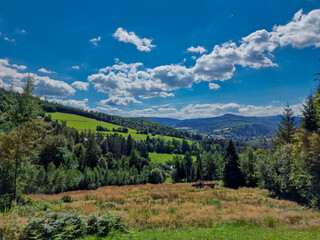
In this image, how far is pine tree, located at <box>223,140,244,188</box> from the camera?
40219mm

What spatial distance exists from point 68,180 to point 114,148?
55.2 m

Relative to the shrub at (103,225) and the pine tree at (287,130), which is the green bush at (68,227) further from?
the pine tree at (287,130)

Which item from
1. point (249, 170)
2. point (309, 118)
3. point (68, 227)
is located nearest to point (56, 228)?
point (68, 227)

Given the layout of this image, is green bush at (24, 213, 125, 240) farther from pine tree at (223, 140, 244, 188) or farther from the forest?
pine tree at (223, 140, 244, 188)

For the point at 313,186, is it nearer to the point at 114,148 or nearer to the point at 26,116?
the point at 26,116

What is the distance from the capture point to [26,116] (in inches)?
608

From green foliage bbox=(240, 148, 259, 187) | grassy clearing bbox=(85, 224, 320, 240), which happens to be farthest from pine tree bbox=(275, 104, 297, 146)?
grassy clearing bbox=(85, 224, 320, 240)

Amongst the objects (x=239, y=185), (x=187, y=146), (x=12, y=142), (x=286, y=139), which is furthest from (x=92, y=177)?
(x=187, y=146)

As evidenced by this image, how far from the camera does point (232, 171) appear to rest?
40.7 metres

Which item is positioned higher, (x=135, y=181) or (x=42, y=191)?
(x=42, y=191)

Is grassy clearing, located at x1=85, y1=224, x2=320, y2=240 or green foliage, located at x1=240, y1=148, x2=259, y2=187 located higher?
grassy clearing, located at x1=85, y1=224, x2=320, y2=240

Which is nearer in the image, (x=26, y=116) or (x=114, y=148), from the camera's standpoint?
(x=26, y=116)

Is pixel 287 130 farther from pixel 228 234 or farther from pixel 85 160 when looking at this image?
pixel 85 160

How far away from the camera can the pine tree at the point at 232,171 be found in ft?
132
